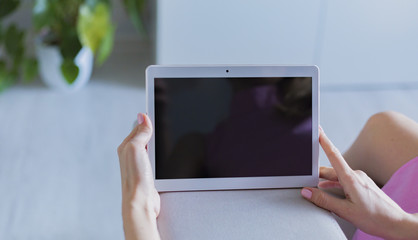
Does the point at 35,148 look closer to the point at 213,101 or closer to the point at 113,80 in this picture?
the point at 113,80

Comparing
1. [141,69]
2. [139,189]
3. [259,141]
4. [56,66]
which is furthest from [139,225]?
[141,69]

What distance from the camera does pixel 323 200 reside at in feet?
3.18

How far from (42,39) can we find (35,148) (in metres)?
0.58

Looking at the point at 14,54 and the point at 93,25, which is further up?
the point at 93,25

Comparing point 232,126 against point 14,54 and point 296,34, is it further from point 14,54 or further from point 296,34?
point 14,54

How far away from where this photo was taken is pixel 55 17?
227cm

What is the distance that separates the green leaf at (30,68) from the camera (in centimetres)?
233

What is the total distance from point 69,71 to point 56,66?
0.20 m

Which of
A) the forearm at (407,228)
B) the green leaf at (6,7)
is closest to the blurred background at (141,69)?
the green leaf at (6,7)

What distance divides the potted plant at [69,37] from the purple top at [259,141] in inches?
52.4

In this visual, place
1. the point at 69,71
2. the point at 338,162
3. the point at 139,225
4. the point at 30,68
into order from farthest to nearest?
the point at 30,68
the point at 69,71
the point at 338,162
the point at 139,225

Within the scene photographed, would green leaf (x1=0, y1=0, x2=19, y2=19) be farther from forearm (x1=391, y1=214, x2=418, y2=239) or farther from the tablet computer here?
forearm (x1=391, y1=214, x2=418, y2=239)

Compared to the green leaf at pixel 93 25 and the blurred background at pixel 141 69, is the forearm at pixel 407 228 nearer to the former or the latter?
the blurred background at pixel 141 69

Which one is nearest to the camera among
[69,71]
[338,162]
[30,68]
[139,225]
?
[139,225]
